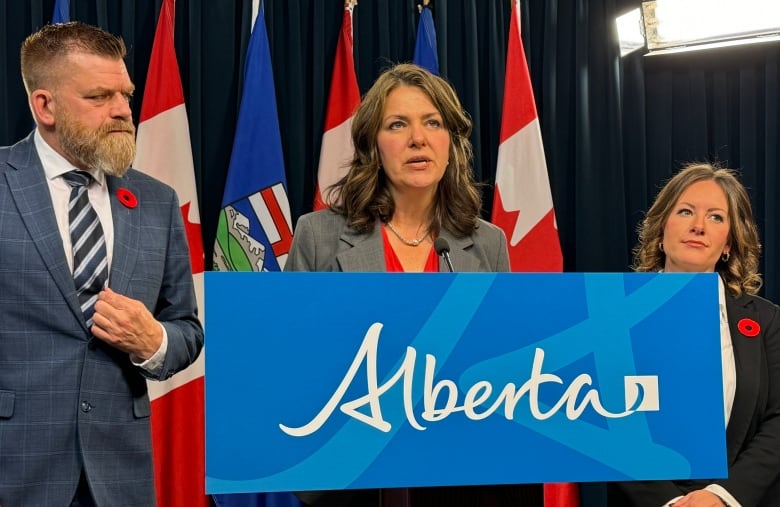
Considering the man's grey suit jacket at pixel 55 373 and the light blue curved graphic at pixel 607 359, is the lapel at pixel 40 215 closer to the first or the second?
the man's grey suit jacket at pixel 55 373

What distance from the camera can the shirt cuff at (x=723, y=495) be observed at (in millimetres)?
2115

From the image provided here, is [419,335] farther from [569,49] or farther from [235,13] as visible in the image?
[569,49]

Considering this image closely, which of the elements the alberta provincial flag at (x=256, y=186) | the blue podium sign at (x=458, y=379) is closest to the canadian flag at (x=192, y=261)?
the alberta provincial flag at (x=256, y=186)

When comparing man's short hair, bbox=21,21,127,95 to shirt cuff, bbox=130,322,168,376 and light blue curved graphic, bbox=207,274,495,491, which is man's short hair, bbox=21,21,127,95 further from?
light blue curved graphic, bbox=207,274,495,491

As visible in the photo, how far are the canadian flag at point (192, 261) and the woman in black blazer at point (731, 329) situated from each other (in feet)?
6.72

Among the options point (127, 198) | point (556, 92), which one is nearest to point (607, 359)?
point (127, 198)

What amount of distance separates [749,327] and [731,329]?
50mm

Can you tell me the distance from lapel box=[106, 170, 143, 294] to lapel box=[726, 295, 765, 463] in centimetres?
163

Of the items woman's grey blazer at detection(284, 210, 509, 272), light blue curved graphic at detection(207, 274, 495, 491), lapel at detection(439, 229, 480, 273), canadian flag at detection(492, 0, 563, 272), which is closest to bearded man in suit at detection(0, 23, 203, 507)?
woman's grey blazer at detection(284, 210, 509, 272)

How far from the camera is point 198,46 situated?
4051 millimetres

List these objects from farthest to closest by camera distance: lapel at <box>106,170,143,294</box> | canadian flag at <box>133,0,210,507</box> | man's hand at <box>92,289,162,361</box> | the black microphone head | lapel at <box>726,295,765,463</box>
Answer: canadian flag at <box>133,0,210,507</box> < lapel at <box>726,295,765,463</box> < lapel at <box>106,170,143,294</box> < man's hand at <box>92,289,162,361</box> < the black microphone head

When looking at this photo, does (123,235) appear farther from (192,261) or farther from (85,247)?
(192,261)

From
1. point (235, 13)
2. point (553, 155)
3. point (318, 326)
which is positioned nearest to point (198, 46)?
point (235, 13)

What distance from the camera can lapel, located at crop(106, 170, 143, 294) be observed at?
2.01 m
